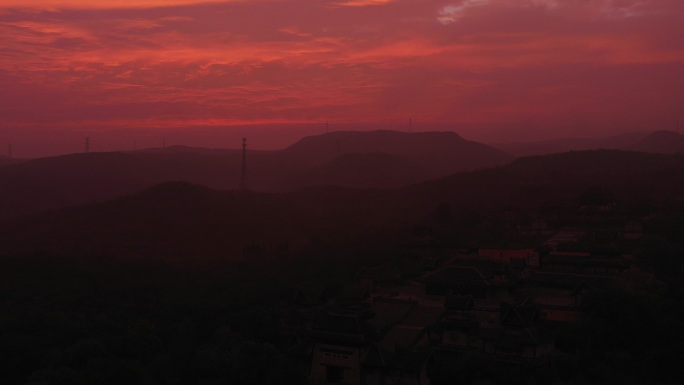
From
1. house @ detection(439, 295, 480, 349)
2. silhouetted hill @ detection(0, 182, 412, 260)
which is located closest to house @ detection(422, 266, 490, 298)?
house @ detection(439, 295, 480, 349)

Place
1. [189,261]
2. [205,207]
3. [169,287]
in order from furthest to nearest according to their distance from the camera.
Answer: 1. [205,207]
2. [189,261]
3. [169,287]

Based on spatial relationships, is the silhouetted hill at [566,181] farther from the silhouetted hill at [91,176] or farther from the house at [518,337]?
the silhouetted hill at [91,176]

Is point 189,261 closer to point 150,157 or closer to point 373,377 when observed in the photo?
point 373,377

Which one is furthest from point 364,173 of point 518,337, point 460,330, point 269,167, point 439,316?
point 518,337

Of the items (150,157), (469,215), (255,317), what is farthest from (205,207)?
(150,157)

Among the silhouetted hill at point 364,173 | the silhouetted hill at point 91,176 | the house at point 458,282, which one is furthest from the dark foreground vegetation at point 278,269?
the silhouetted hill at point 364,173

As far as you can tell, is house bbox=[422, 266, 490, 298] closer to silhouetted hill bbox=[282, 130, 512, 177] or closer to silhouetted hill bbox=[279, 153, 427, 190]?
silhouetted hill bbox=[279, 153, 427, 190]

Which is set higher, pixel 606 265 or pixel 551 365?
pixel 606 265
